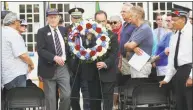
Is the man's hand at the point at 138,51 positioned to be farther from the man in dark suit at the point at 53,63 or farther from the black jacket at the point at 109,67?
the man in dark suit at the point at 53,63

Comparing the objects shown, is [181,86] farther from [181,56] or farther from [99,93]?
[99,93]

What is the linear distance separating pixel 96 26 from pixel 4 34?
1504 millimetres

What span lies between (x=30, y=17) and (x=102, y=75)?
578 cm

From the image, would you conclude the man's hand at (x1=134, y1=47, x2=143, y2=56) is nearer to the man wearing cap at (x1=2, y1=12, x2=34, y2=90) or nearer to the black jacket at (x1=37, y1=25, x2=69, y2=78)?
the black jacket at (x1=37, y1=25, x2=69, y2=78)

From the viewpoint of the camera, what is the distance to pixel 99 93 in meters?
11.2

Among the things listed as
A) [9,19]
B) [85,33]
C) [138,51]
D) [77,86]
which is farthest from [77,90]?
[9,19]

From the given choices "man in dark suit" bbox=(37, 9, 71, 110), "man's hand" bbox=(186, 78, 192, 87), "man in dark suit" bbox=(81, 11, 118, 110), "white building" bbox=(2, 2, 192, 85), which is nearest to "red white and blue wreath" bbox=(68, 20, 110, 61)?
"man in dark suit" bbox=(81, 11, 118, 110)

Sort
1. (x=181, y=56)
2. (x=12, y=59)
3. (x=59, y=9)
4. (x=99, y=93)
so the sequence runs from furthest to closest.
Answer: (x=59, y=9) → (x=99, y=93) → (x=12, y=59) → (x=181, y=56)

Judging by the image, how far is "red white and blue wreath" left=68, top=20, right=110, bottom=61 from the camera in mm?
10711

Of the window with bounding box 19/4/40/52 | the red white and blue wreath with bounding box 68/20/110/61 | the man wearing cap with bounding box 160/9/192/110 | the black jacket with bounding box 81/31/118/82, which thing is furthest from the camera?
the window with bounding box 19/4/40/52

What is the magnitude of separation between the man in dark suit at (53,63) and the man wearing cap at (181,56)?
207 cm

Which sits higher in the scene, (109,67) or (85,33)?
(85,33)

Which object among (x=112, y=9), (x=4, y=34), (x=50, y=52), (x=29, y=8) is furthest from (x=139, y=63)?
(x=29, y=8)

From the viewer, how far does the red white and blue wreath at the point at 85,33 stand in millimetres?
10711
